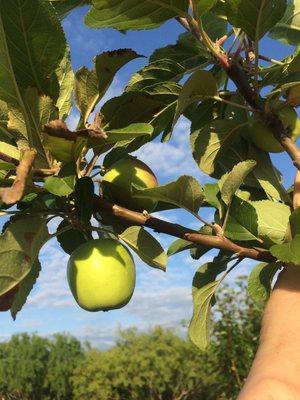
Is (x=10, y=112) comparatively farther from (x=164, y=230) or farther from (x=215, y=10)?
(x=215, y=10)

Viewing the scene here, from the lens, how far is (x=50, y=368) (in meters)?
20.9

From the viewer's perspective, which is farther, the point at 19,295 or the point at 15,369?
the point at 15,369

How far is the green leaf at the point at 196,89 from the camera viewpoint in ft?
4.23

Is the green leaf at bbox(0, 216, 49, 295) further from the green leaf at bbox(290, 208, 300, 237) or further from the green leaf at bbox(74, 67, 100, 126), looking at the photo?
the green leaf at bbox(290, 208, 300, 237)

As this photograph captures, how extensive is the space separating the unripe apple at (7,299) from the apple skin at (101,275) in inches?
6.6

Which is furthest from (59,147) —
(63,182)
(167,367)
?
(167,367)

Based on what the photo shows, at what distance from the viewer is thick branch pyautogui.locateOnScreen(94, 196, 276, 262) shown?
47.6 inches

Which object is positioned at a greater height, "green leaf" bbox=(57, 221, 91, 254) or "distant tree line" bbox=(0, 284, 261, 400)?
Answer: "green leaf" bbox=(57, 221, 91, 254)

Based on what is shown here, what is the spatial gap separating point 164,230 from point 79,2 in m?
0.72

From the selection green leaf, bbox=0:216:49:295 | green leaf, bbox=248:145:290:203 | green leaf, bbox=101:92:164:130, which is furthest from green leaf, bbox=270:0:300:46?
green leaf, bbox=0:216:49:295

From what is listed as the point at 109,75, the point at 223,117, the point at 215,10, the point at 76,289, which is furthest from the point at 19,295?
the point at 215,10

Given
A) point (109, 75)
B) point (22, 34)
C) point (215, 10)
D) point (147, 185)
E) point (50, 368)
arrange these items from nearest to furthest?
point (22, 34) → point (109, 75) → point (147, 185) → point (215, 10) → point (50, 368)

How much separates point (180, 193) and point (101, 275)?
10.1 inches

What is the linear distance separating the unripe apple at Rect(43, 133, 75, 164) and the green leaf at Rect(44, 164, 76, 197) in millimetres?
19
